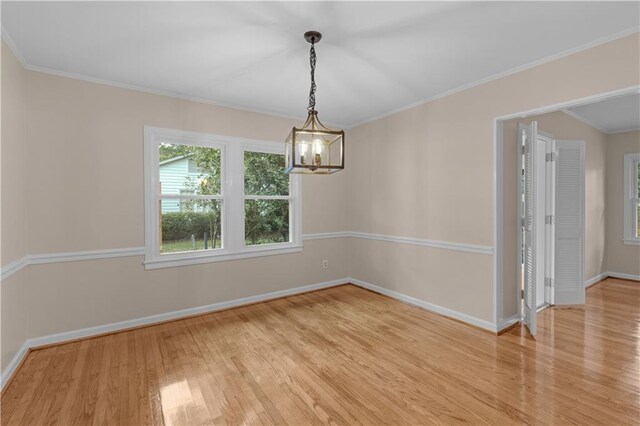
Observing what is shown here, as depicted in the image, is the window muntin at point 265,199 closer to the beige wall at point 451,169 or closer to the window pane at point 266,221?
the window pane at point 266,221

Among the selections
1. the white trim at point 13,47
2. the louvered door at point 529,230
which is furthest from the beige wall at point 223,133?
the louvered door at point 529,230

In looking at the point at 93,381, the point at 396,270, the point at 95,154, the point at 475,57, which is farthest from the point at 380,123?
the point at 93,381

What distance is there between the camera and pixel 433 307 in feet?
12.4

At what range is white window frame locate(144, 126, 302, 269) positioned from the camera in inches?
135

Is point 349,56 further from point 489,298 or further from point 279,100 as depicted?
point 489,298

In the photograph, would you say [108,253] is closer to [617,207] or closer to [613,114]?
[613,114]

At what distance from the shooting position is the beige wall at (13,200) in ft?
7.61

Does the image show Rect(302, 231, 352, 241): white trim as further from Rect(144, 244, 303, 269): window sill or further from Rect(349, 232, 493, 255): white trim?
Rect(349, 232, 493, 255): white trim

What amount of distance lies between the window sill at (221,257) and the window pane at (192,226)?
126 millimetres

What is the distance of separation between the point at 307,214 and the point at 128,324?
8.58 ft

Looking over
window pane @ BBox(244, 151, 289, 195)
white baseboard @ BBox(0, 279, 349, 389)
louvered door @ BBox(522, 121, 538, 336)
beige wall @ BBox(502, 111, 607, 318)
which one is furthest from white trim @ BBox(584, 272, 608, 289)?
window pane @ BBox(244, 151, 289, 195)

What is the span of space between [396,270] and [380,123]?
217 centimetres

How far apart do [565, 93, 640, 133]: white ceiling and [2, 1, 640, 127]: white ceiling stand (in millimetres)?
2023

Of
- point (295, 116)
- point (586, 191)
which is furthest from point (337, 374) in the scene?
point (586, 191)
